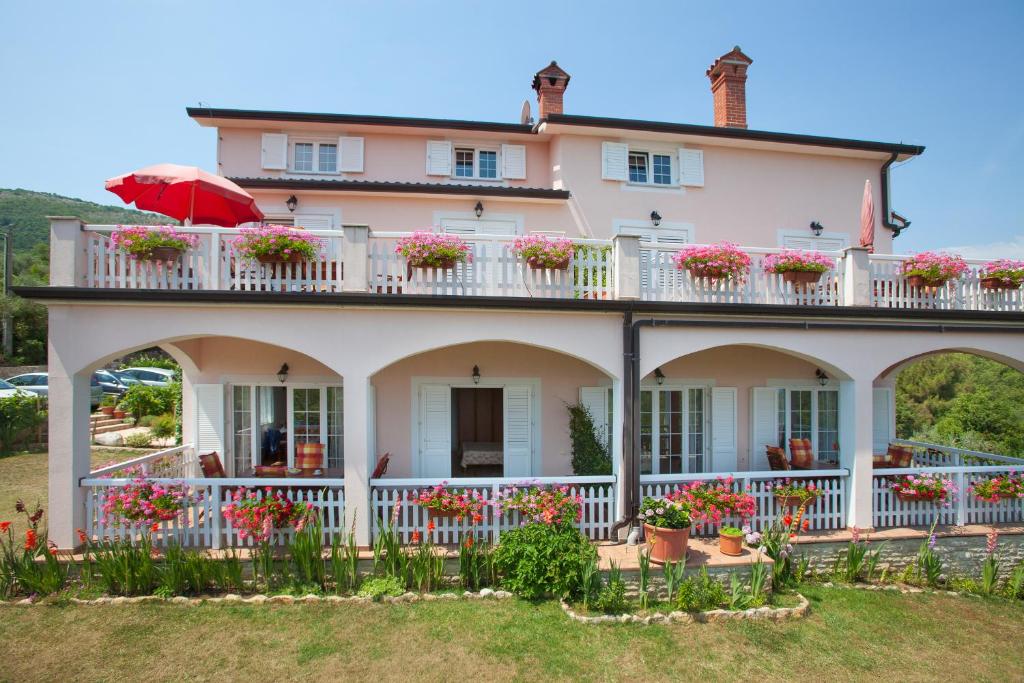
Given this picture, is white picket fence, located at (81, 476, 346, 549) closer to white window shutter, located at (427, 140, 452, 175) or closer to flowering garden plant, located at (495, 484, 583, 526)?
flowering garden plant, located at (495, 484, 583, 526)

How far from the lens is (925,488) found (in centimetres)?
930

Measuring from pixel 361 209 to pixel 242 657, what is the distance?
9.52 m

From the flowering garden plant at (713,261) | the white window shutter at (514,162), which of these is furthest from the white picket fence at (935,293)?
the white window shutter at (514,162)

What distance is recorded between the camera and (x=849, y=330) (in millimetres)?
9477

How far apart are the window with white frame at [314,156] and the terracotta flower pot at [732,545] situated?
39.7 feet

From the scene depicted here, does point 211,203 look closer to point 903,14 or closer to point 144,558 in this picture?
point 144,558

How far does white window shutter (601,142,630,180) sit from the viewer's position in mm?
12930

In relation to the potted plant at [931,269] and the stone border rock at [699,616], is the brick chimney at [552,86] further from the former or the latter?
the stone border rock at [699,616]

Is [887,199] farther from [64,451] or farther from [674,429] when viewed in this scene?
[64,451]

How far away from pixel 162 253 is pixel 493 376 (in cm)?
629

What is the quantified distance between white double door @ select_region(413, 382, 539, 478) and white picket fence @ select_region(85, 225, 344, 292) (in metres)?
3.34

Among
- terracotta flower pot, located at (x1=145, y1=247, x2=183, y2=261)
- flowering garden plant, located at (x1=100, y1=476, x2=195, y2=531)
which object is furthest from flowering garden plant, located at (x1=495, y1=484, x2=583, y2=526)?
terracotta flower pot, located at (x1=145, y1=247, x2=183, y2=261)

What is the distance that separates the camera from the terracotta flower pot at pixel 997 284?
9.97 metres

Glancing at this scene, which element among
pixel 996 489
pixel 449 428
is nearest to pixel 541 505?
pixel 449 428
